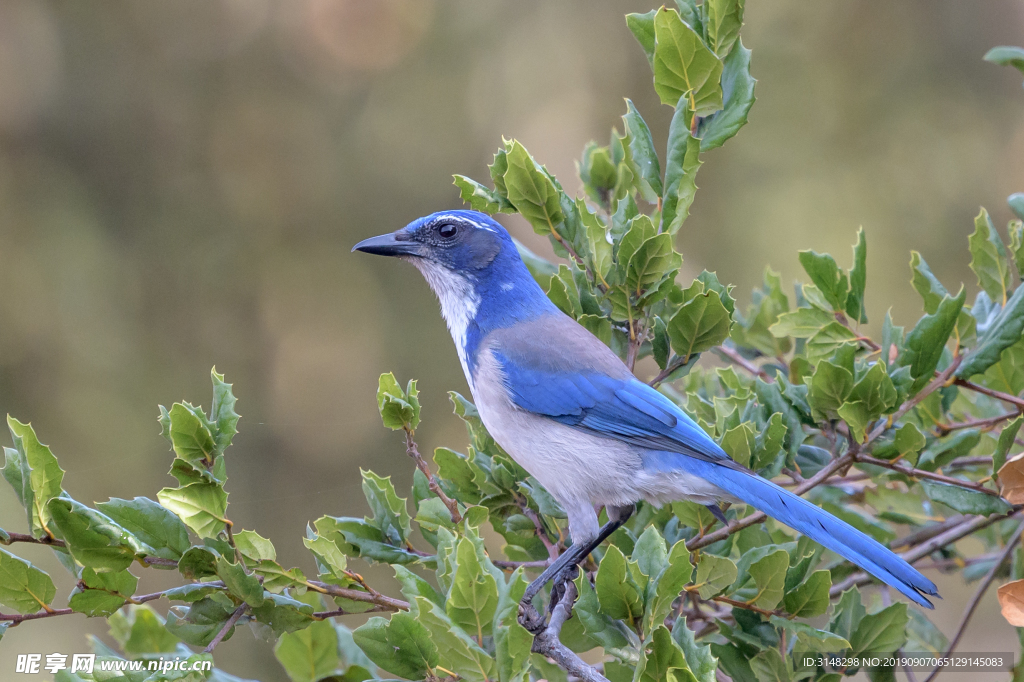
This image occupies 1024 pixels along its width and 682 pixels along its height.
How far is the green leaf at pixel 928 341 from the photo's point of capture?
8.89ft

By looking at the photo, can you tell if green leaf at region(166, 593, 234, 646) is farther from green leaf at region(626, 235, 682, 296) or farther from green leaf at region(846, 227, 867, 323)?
green leaf at region(846, 227, 867, 323)

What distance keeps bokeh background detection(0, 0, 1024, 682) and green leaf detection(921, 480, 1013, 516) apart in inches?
197

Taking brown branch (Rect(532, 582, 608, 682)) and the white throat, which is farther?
the white throat

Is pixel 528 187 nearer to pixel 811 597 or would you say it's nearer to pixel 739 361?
pixel 739 361

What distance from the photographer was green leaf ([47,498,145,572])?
2.36 m

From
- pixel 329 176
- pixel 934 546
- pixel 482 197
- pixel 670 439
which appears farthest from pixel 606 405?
pixel 329 176

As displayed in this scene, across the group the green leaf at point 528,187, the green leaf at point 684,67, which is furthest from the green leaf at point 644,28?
the green leaf at point 528,187

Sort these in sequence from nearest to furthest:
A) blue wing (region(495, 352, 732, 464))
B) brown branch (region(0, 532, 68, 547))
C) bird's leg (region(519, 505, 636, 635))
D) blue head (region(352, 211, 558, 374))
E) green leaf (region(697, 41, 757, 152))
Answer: brown branch (region(0, 532, 68, 547)), bird's leg (region(519, 505, 636, 635)), green leaf (region(697, 41, 757, 152)), blue wing (region(495, 352, 732, 464)), blue head (region(352, 211, 558, 374))

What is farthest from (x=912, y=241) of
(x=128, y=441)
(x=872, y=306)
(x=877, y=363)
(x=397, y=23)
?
(x=128, y=441)

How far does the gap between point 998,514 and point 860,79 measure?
642 centimetres

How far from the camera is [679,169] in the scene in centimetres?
289

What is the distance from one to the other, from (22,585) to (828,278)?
260 cm

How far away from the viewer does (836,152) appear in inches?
316

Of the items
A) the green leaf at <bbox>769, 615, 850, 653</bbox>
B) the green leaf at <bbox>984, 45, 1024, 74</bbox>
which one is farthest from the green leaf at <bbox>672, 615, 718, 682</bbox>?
the green leaf at <bbox>984, 45, 1024, 74</bbox>
